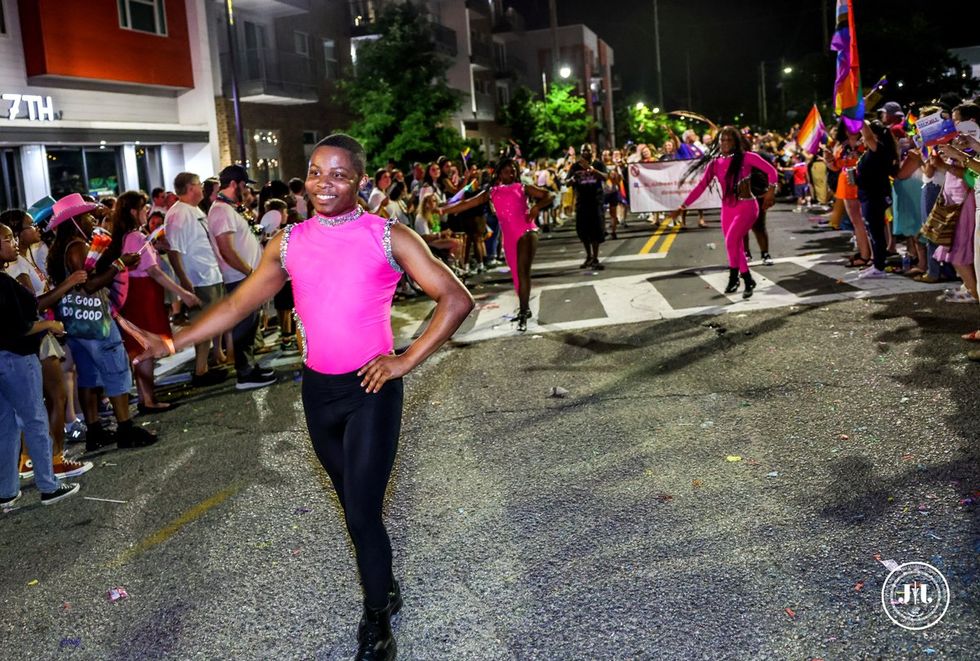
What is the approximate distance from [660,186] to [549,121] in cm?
2833

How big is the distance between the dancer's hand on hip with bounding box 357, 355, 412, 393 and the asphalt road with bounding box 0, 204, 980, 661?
1.13 meters

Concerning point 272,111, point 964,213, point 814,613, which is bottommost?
point 814,613

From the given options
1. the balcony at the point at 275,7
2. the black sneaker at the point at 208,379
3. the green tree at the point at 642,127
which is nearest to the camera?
the black sneaker at the point at 208,379

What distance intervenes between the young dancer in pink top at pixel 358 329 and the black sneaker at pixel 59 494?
11.2 feet

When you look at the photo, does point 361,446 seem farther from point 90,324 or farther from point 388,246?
point 90,324

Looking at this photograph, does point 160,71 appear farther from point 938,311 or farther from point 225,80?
point 938,311

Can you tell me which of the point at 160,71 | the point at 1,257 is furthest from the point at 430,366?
the point at 160,71

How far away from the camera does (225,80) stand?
28.0 m

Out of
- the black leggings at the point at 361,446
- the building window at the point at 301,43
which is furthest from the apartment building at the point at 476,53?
the black leggings at the point at 361,446

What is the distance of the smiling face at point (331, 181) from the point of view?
3555mm

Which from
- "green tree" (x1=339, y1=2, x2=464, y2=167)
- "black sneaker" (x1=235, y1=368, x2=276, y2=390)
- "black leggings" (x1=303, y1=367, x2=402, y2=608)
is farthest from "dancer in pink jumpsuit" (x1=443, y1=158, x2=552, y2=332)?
"green tree" (x1=339, y1=2, x2=464, y2=167)

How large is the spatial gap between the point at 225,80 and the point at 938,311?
23.7 meters

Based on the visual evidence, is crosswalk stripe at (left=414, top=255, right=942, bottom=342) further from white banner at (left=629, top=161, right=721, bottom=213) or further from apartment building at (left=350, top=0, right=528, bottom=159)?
apartment building at (left=350, top=0, right=528, bottom=159)

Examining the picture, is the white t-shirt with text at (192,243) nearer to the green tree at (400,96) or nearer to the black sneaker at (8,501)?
the black sneaker at (8,501)
